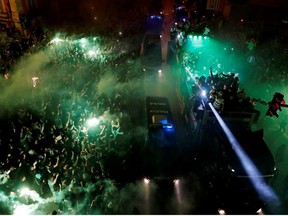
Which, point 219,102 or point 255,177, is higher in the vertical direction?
point 219,102

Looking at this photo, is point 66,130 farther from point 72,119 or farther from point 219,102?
point 219,102

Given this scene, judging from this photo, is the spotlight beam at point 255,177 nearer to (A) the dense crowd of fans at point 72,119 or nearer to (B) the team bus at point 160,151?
(A) the dense crowd of fans at point 72,119

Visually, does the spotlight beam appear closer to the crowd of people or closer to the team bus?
the team bus

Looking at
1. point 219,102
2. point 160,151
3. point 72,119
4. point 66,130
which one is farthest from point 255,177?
point 72,119

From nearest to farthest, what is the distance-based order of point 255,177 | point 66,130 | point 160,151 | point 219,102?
point 255,177, point 66,130, point 219,102, point 160,151

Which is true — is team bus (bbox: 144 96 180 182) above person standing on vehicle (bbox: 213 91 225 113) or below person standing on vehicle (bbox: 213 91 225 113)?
below

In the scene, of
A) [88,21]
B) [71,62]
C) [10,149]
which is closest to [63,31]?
[88,21]

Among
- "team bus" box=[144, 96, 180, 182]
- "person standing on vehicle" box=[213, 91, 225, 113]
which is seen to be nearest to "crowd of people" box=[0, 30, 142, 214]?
"team bus" box=[144, 96, 180, 182]

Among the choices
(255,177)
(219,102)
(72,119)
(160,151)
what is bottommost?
(160,151)

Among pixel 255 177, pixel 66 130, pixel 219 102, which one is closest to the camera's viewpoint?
pixel 255 177

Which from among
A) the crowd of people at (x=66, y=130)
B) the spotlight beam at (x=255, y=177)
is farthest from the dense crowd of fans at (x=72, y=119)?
the spotlight beam at (x=255, y=177)

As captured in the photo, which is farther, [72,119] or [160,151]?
[160,151]
